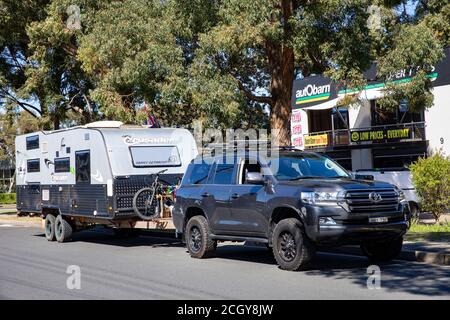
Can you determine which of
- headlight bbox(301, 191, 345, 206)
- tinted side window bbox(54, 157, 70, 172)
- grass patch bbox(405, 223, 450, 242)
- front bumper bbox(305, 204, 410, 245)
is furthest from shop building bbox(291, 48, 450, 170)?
headlight bbox(301, 191, 345, 206)

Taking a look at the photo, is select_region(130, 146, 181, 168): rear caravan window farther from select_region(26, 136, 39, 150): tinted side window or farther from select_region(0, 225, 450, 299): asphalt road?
select_region(26, 136, 39, 150): tinted side window

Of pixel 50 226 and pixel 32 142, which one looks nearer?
pixel 50 226

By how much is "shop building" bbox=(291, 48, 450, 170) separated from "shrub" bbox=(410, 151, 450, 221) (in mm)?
13587

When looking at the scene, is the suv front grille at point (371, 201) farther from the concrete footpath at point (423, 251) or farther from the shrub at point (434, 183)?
the shrub at point (434, 183)

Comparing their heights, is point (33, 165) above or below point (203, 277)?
above

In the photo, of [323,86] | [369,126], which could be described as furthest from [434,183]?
[323,86]

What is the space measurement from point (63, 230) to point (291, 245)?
8.88 metres

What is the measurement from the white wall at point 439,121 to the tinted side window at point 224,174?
22.9 m

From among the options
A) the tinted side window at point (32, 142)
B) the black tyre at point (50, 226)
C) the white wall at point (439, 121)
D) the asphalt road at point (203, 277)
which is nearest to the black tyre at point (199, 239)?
the asphalt road at point (203, 277)

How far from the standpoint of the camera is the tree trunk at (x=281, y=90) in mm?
18953

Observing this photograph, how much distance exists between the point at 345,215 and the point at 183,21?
10703mm

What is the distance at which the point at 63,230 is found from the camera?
17328 mm

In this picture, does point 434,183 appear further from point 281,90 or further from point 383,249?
point 383,249
